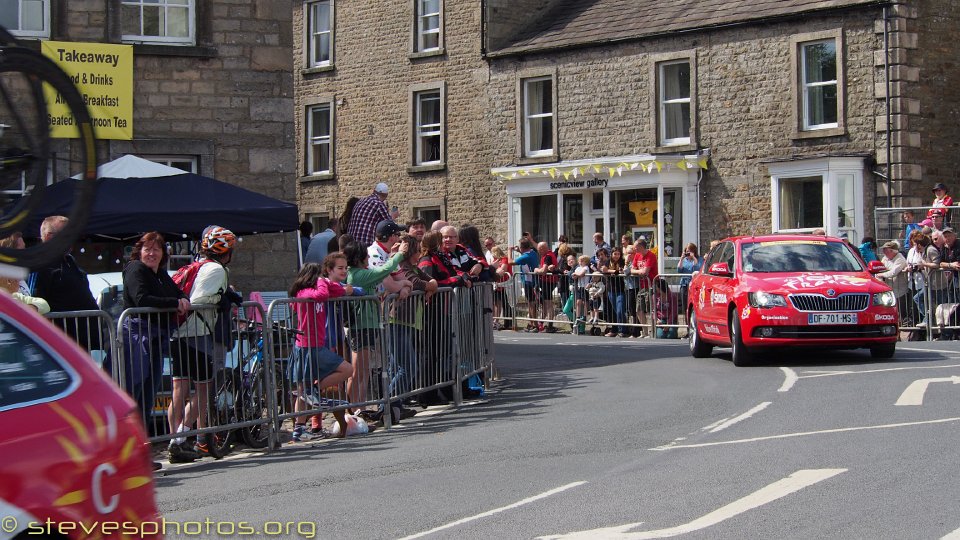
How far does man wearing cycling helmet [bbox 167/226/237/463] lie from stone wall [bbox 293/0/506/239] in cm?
2686

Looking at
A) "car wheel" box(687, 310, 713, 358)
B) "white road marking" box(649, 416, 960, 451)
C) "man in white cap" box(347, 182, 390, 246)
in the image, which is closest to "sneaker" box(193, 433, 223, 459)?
"white road marking" box(649, 416, 960, 451)

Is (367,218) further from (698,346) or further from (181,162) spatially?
(698,346)

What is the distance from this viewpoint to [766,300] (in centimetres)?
1755

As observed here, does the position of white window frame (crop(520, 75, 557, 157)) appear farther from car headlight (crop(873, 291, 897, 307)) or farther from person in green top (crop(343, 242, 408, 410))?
person in green top (crop(343, 242, 408, 410))

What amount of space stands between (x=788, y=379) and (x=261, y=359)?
22.6ft

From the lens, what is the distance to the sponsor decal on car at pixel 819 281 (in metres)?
17.6

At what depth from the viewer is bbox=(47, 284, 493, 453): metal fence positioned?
1057 centimetres

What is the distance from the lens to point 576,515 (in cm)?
804

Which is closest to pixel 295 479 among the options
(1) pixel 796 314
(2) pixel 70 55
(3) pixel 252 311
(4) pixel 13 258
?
(3) pixel 252 311

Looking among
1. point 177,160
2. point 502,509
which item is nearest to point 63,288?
point 502,509

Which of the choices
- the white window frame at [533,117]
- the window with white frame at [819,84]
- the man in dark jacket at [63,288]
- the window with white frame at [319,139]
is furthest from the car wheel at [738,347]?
the window with white frame at [319,139]

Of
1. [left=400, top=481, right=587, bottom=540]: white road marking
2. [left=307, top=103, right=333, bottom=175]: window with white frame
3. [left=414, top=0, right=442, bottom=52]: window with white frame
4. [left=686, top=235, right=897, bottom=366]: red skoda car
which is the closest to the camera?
[left=400, top=481, right=587, bottom=540]: white road marking

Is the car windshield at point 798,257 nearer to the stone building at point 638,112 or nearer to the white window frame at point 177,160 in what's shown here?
the white window frame at point 177,160

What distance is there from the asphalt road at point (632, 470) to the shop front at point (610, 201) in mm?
18026
